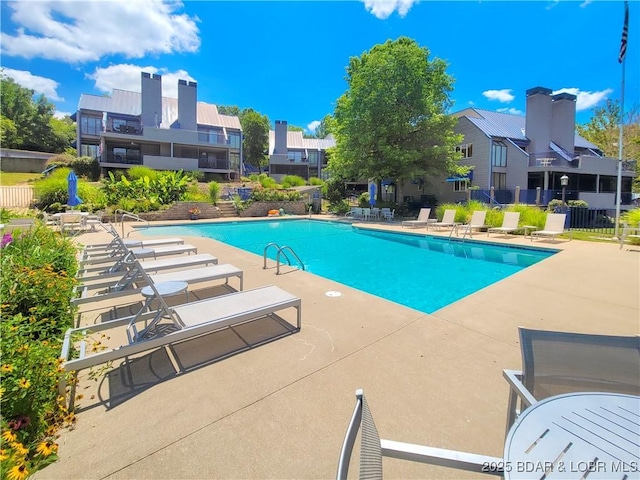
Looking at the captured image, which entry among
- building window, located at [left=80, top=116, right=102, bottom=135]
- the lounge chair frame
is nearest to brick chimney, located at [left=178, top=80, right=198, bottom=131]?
building window, located at [left=80, top=116, right=102, bottom=135]

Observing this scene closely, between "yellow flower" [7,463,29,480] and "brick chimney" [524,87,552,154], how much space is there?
32.2 m

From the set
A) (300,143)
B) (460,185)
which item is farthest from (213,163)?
(460,185)

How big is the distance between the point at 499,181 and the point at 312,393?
28.6 meters

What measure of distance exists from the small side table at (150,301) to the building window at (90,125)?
36573 mm

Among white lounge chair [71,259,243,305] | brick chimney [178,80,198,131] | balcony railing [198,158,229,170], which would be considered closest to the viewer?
white lounge chair [71,259,243,305]

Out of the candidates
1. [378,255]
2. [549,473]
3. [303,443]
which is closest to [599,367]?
[549,473]

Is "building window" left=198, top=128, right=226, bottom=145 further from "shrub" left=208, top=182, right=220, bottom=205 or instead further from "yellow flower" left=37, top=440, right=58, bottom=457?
"yellow flower" left=37, top=440, right=58, bottom=457

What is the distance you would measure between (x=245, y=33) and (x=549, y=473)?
17708mm

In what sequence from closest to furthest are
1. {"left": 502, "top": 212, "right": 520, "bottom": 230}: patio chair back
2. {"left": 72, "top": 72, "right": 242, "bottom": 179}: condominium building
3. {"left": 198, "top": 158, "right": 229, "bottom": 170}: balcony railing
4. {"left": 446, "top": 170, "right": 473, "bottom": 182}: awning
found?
{"left": 502, "top": 212, "right": 520, "bottom": 230}: patio chair back < {"left": 446, "top": 170, "right": 473, "bottom": 182}: awning < {"left": 72, "top": 72, "right": 242, "bottom": 179}: condominium building < {"left": 198, "top": 158, "right": 229, "bottom": 170}: balcony railing

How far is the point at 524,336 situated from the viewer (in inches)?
80.7

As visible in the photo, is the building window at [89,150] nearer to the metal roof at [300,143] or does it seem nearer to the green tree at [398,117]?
the metal roof at [300,143]

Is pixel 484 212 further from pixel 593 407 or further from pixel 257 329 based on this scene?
pixel 593 407

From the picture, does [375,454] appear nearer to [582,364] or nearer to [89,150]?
[582,364]

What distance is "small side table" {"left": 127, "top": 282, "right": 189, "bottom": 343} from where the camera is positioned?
3146mm
